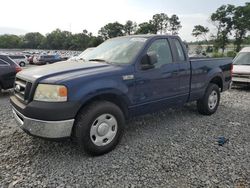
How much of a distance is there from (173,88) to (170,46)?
0.85 meters

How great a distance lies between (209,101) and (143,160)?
9.72ft

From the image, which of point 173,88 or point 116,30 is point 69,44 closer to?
point 116,30

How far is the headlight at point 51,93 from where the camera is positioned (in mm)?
3100

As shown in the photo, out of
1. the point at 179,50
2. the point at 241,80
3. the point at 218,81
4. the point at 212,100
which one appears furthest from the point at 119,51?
the point at 241,80

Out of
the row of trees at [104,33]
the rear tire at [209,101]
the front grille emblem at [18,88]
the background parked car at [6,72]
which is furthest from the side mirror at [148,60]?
the row of trees at [104,33]

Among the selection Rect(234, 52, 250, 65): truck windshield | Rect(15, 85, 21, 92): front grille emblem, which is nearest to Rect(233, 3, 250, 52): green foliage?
Rect(234, 52, 250, 65): truck windshield

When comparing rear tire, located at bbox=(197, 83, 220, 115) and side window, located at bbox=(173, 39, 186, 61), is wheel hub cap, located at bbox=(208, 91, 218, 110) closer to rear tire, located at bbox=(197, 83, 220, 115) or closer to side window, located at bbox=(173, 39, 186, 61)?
rear tire, located at bbox=(197, 83, 220, 115)

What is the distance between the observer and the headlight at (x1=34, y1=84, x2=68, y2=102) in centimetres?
310

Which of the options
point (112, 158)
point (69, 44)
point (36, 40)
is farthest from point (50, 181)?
point (36, 40)

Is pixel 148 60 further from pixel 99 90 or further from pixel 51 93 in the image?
pixel 51 93

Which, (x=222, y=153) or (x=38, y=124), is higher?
(x=38, y=124)

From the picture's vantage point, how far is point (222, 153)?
12.3 feet

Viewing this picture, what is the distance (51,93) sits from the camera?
3129 mm

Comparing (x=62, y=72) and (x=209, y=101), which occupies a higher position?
(x=62, y=72)
